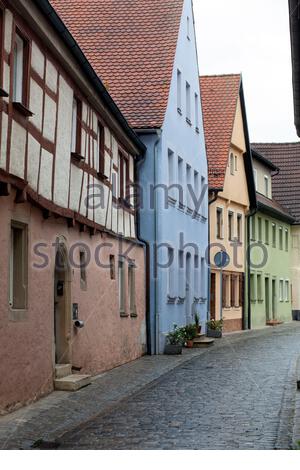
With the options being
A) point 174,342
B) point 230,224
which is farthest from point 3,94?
point 230,224

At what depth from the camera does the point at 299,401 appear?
40.1 feet

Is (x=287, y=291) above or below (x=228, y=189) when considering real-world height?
below

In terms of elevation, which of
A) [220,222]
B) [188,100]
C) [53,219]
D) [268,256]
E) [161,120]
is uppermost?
[188,100]

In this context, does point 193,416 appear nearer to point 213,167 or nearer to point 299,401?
point 299,401

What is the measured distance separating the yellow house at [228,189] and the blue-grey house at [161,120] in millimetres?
2933

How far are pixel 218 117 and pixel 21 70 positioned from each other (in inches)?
909

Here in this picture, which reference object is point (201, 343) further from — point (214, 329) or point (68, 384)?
point (68, 384)

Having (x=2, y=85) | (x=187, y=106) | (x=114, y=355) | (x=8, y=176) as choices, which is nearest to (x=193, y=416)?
(x=8, y=176)

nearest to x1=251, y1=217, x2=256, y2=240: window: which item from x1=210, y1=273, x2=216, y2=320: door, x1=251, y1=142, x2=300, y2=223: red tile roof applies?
x1=210, y1=273, x2=216, y2=320: door

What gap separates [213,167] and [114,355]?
611 inches

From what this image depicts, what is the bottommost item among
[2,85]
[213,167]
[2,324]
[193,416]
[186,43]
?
[193,416]

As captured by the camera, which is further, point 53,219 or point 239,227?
point 239,227

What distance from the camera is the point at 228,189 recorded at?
33.8 metres

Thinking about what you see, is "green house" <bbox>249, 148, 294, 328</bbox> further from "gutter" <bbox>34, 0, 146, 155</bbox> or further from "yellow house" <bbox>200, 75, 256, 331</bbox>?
"gutter" <bbox>34, 0, 146, 155</bbox>
